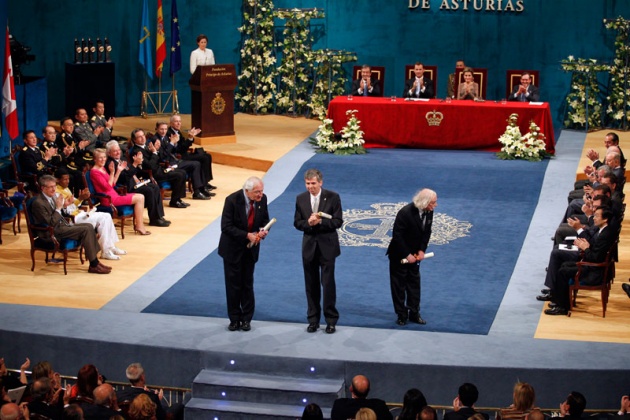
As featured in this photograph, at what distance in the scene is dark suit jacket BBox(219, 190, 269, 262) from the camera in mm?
9094

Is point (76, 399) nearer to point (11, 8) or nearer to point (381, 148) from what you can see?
point (381, 148)

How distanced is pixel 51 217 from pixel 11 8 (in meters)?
7.89

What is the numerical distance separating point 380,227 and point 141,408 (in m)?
5.83

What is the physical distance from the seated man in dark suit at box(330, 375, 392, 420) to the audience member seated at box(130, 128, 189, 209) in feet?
20.8

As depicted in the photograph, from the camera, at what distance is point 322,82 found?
18.7 meters

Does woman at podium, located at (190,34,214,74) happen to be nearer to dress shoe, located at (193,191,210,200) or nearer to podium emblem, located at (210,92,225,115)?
podium emblem, located at (210,92,225,115)

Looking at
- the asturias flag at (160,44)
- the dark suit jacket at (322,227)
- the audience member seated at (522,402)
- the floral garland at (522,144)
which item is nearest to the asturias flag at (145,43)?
the asturias flag at (160,44)

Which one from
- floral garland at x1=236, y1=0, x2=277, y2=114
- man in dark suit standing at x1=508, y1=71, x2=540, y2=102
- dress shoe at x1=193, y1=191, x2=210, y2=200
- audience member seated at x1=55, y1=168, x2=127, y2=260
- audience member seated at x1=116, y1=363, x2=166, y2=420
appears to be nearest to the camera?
audience member seated at x1=116, y1=363, x2=166, y2=420

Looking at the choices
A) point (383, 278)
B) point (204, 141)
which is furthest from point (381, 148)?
point (383, 278)

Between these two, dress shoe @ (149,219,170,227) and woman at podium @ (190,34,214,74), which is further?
woman at podium @ (190,34,214,74)

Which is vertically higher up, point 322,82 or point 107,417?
point 322,82

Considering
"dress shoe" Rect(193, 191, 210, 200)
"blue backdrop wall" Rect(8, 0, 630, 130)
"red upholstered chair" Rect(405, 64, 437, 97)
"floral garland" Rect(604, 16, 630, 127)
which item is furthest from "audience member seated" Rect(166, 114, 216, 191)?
"floral garland" Rect(604, 16, 630, 127)

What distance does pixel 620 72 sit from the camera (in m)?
17.4

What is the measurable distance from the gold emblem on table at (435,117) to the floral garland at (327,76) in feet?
8.93
